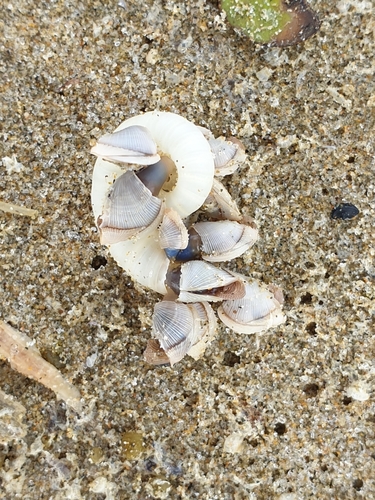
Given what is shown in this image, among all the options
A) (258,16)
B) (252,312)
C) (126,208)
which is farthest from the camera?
(258,16)

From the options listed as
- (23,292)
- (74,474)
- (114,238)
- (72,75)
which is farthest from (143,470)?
(72,75)

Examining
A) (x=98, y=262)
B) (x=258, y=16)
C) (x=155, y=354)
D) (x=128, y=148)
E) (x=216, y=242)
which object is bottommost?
(x=155, y=354)

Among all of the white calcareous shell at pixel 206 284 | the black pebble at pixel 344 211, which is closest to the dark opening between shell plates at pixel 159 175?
the white calcareous shell at pixel 206 284

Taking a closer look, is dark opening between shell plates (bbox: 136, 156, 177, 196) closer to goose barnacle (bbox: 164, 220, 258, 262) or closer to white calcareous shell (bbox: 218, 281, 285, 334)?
goose barnacle (bbox: 164, 220, 258, 262)

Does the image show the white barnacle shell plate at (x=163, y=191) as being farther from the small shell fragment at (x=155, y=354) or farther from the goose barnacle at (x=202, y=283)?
the small shell fragment at (x=155, y=354)

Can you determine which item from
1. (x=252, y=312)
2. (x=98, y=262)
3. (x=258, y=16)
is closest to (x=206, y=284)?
(x=252, y=312)

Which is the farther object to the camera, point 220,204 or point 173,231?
point 220,204

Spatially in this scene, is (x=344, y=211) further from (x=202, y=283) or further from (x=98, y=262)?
(x=98, y=262)
